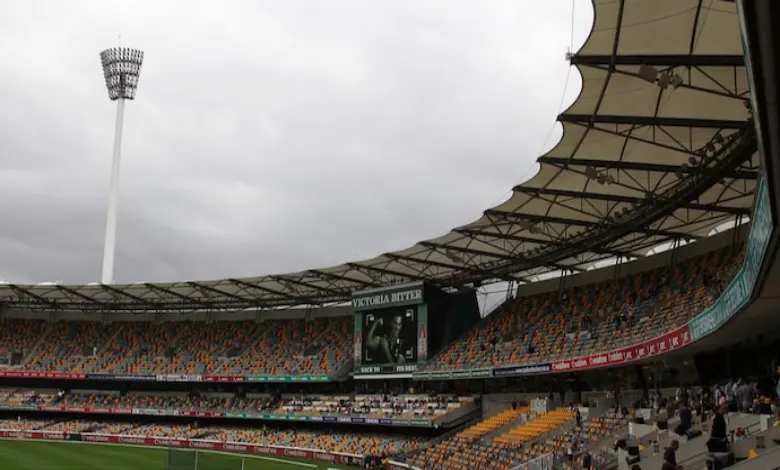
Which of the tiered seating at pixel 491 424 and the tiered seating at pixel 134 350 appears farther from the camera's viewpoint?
the tiered seating at pixel 134 350

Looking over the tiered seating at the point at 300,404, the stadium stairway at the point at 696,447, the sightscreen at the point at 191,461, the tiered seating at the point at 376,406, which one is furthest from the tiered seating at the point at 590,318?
the sightscreen at the point at 191,461

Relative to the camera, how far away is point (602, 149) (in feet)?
78.8

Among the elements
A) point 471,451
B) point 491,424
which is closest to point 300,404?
point 491,424

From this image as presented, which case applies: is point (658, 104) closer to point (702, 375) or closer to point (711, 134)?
point (711, 134)

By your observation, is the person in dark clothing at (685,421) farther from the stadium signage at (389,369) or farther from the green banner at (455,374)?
the stadium signage at (389,369)

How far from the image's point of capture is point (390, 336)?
48.8 metres

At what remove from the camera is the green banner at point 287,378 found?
52309mm

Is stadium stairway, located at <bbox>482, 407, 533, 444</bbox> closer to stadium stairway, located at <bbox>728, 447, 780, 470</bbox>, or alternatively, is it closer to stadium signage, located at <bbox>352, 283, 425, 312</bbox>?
stadium signage, located at <bbox>352, 283, 425, 312</bbox>

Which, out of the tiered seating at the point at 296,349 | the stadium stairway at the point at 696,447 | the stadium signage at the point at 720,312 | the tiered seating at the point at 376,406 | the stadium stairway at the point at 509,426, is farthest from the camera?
the tiered seating at the point at 296,349

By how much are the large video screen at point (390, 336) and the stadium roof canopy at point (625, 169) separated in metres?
2.34

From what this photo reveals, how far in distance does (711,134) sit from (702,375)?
421 inches

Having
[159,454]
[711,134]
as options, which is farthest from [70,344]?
[711,134]

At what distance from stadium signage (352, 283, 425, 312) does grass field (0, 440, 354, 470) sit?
11.0 meters

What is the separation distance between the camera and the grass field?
39.4 metres
